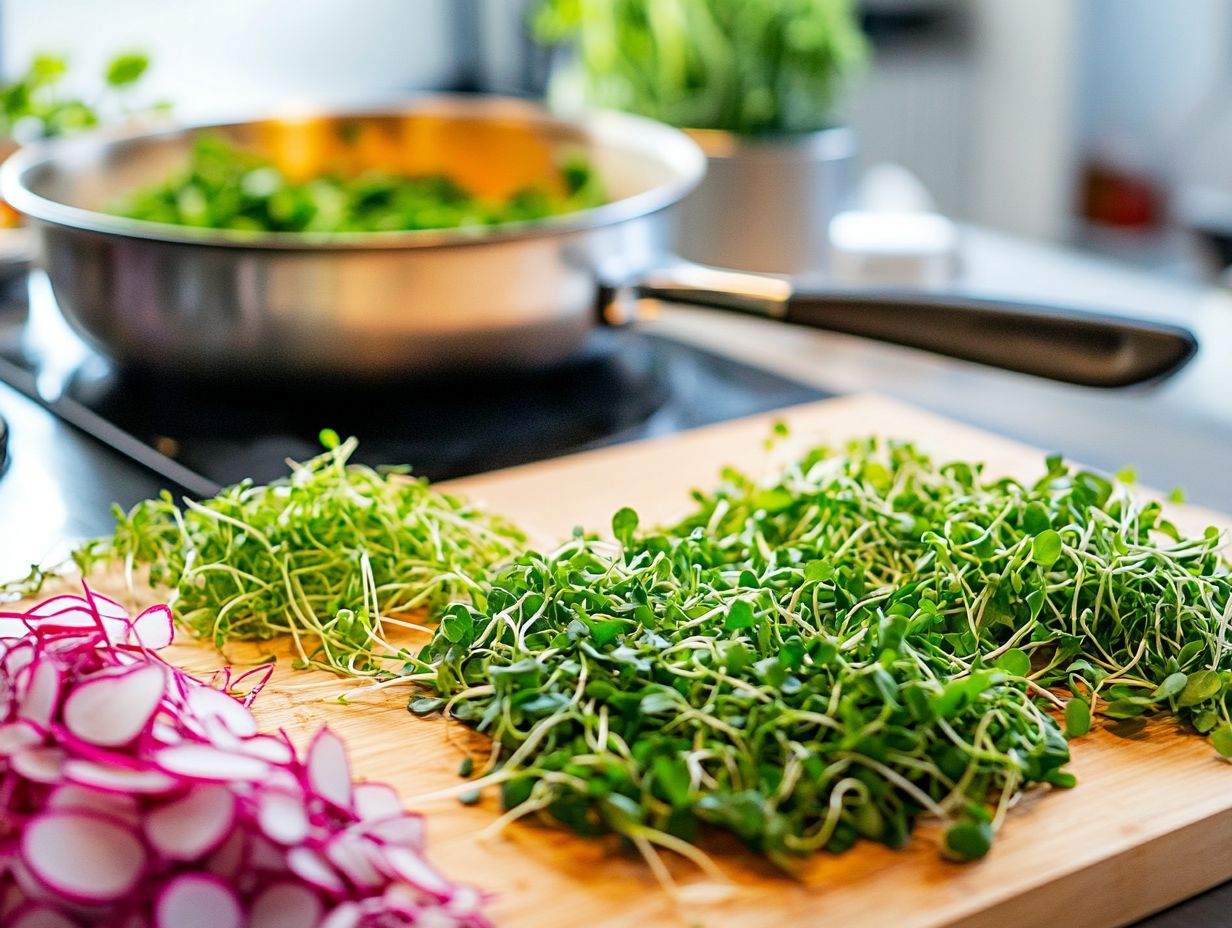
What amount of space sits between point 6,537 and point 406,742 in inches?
15.8

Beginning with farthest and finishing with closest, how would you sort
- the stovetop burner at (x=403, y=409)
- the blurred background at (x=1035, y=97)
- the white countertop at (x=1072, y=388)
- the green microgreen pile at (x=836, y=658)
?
the blurred background at (x=1035, y=97)
the white countertop at (x=1072, y=388)
the stovetop burner at (x=403, y=409)
the green microgreen pile at (x=836, y=658)

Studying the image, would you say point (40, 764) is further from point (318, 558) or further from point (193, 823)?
point (318, 558)

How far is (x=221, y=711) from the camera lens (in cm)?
69

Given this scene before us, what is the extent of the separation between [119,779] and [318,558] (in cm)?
32

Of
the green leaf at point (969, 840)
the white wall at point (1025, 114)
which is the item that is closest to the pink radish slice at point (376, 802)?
the green leaf at point (969, 840)

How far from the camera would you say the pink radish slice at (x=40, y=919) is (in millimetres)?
562

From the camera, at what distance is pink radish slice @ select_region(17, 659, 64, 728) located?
643mm

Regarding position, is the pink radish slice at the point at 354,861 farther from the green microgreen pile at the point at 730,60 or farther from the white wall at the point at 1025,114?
the white wall at the point at 1025,114

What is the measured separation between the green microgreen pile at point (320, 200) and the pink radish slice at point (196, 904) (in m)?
0.85

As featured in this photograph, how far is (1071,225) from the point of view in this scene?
405 centimetres

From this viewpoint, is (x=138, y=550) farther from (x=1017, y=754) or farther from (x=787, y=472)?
(x=1017, y=754)

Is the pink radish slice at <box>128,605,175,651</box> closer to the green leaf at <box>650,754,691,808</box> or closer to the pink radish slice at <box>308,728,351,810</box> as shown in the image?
the pink radish slice at <box>308,728,351,810</box>

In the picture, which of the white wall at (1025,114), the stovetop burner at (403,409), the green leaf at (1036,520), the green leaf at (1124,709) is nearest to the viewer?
the green leaf at (1124,709)

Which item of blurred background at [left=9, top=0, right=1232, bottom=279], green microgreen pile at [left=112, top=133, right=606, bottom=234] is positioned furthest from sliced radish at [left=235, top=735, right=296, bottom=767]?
blurred background at [left=9, top=0, right=1232, bottom=279]
